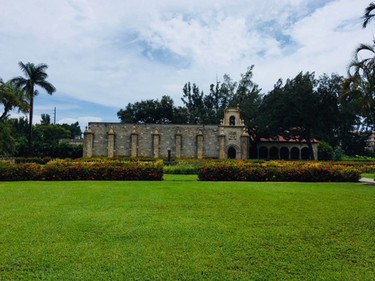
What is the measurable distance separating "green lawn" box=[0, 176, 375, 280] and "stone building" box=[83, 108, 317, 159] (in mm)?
29078

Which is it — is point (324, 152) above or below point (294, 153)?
above

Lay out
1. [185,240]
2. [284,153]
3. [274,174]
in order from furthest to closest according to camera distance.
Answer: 1. [284,153]
2. [274,174]
3. [185,240]

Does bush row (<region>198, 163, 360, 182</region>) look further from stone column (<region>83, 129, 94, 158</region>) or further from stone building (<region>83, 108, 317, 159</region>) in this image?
stone column (<region>83, 129, 94, 158</region>)

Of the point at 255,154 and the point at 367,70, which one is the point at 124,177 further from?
the point at 255,154

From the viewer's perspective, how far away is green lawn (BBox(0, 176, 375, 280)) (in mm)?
3609

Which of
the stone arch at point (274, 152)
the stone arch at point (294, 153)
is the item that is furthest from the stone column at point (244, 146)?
the stone arch at point (294, 153)

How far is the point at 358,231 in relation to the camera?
204 inches

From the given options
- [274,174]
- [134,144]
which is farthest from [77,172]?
[134,144]

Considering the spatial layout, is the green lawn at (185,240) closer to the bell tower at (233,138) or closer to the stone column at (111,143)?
the bell tower at (233,138)

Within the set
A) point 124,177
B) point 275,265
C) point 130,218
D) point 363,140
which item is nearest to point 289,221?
point 275,265

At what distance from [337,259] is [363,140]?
4867cm

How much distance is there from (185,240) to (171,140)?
33.1 metres

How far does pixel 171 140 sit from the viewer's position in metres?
37.6

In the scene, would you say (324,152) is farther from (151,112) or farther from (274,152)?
(151,112)
